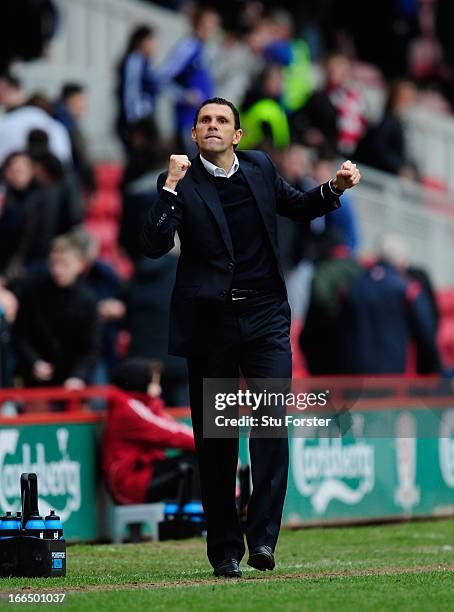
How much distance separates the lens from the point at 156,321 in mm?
14164

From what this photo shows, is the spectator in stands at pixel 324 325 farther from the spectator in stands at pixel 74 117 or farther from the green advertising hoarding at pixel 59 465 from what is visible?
the green advertising hoarding at pixel 59 465

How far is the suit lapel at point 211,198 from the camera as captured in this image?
28.2ft

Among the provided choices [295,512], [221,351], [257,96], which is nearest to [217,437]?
[221,351]

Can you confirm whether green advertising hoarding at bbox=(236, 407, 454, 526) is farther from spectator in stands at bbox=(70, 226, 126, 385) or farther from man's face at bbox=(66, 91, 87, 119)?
man's face at bbox=(66, 91, 87, 119)

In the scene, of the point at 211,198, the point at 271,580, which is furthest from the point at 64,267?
the point at 271,580

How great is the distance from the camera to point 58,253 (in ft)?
43.9

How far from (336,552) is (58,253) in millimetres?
3742

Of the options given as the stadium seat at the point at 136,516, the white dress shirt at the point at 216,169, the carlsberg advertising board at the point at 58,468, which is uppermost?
the white dress shirt at the point at 216,169

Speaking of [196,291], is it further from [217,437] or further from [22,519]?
[22,519]

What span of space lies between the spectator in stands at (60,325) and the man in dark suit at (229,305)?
4.66m

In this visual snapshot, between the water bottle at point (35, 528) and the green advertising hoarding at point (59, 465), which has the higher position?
the green advertising hoarding at point (59, 465)

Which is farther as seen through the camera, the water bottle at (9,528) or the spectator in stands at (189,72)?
the spectator in stands at (189,72)

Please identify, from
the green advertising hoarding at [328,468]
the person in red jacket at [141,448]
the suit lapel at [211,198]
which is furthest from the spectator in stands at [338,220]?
the suit lapel at [211,198]

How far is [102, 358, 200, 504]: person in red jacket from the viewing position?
11.7 m
